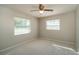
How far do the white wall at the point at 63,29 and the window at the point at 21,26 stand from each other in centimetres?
31

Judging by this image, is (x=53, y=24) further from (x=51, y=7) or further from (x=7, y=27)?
(x=7, y=27)

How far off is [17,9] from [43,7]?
536 millimetres

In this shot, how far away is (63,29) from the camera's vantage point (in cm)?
208

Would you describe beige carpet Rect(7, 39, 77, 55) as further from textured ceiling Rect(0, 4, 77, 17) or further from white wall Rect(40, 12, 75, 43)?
textured ceiling Rect(0, 4, 77, 17)

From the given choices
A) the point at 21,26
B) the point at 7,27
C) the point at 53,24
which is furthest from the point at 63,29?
the point at 7,27

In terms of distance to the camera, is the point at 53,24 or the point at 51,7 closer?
the point at 51,7

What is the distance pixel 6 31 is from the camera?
78.0 inches

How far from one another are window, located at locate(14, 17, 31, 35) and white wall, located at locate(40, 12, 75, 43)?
0.31 m

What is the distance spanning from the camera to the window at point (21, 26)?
2.01 metres

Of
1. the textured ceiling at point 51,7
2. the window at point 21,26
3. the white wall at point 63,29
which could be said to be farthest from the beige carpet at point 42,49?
the textured ceiling at point 51,7

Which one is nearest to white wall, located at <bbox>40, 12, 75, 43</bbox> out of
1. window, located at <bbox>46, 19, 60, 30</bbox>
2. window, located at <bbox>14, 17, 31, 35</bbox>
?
window, located at <bbox>46, 19, 60, 30</bbox>

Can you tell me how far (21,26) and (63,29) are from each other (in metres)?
0.91
